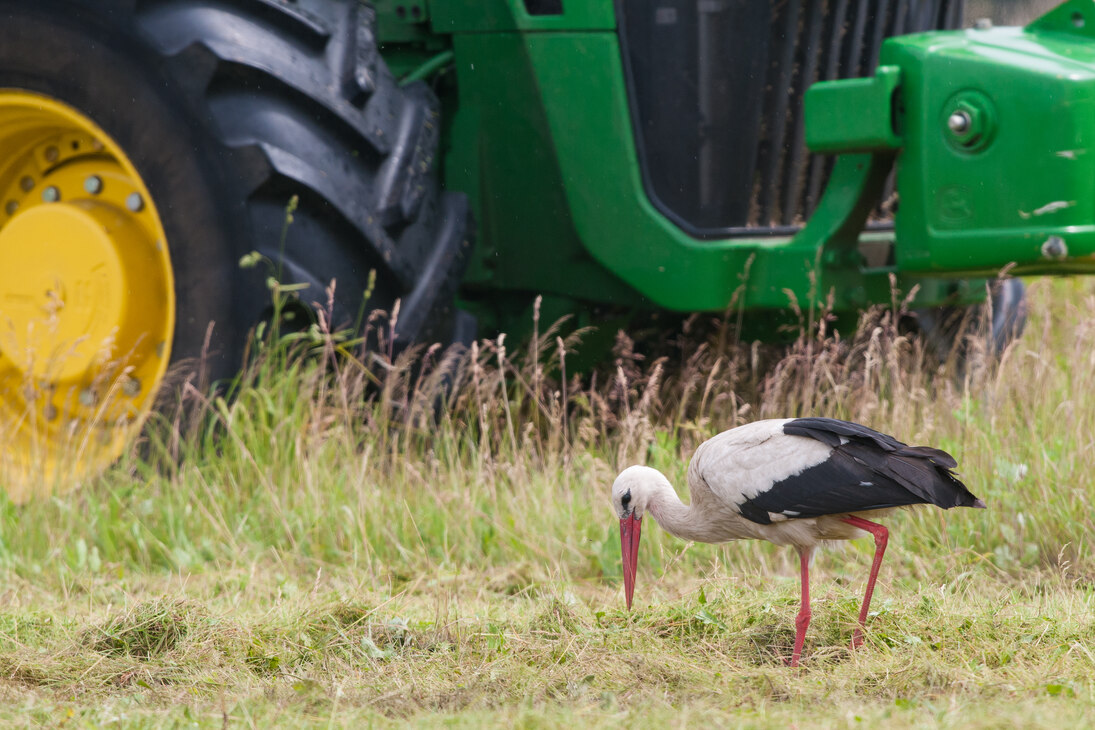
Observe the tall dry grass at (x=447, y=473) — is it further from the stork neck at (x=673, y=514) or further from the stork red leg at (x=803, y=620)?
the stork red leg at (x=803, y=620)

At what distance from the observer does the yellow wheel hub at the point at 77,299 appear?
395cm

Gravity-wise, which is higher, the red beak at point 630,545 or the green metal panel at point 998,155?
the green metal panel at point 998,155

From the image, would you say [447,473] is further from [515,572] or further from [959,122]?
[959,122]

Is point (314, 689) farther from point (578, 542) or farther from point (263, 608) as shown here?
point (578, 542)

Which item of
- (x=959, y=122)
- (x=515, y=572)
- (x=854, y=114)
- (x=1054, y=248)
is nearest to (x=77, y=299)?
(x=515, y=572)

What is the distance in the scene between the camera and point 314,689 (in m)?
2.62

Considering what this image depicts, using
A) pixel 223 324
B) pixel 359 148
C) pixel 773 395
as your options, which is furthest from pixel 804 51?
pixel 223 324

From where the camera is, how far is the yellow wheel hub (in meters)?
3.95

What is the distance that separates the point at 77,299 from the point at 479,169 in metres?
1.29

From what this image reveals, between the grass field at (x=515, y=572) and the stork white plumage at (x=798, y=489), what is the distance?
8.9 inches

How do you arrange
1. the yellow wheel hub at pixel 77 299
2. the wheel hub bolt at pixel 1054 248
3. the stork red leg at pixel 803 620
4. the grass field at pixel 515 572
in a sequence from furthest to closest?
1. the yellow wheel hub at pixel 77 299
2. the wheel hub bolt at pixel 1054 248
3. the stork red leg at pixel 803 620
4. the grass field at pixel 515 572

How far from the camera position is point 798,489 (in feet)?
8.81

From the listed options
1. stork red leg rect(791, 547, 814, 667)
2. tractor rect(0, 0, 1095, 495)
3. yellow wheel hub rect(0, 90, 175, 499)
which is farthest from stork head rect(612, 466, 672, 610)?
yellow wheel hub rect(0, 90, 175, 499)

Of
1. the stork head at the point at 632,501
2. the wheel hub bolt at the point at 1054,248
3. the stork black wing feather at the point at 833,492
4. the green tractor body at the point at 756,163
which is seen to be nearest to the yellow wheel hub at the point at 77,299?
the green tractor body at the point at 756,163
